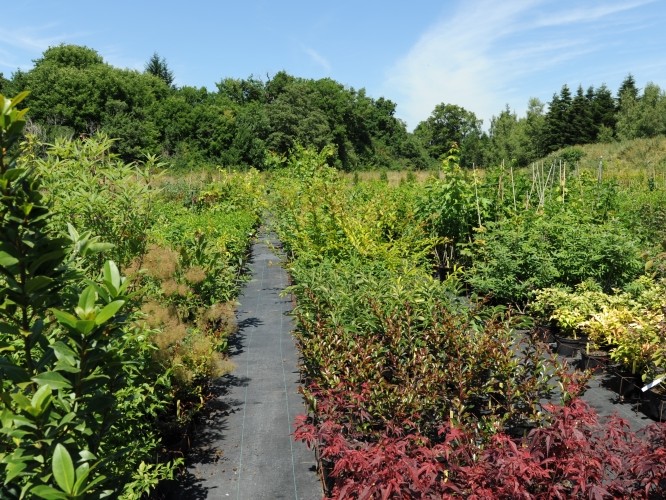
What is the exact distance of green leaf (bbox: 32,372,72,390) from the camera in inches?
53.6

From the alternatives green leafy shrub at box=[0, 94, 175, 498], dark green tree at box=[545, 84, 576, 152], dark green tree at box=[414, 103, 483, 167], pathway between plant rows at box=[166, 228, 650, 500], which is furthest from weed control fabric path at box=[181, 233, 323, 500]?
dark green tree at box=[414, 103, 483, 167]

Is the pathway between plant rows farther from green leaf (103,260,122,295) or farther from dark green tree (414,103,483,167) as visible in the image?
dark green tree (414,103,483,167)

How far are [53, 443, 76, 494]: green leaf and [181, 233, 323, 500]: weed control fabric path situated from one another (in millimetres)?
2776

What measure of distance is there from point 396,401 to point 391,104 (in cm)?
4441

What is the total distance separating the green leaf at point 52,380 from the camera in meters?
1.36

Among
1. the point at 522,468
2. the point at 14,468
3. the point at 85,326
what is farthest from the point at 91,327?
the point at 522,468

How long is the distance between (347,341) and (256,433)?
1310mm

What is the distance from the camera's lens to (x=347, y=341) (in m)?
4.08

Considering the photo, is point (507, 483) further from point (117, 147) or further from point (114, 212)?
point (117, 147)

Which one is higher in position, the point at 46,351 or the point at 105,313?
the point at 105,313

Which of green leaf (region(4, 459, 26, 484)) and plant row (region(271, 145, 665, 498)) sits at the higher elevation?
green leaf (region(4, 459, 26, 484))

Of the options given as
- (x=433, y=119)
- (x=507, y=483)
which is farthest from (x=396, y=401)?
(x=433, y=119)

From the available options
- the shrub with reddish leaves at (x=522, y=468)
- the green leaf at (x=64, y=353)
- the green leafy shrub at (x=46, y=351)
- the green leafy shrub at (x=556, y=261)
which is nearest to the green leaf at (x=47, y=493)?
the green leafy shrub at (x=46, y=351)

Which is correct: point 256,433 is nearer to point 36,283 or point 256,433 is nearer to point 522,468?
point 522,468
